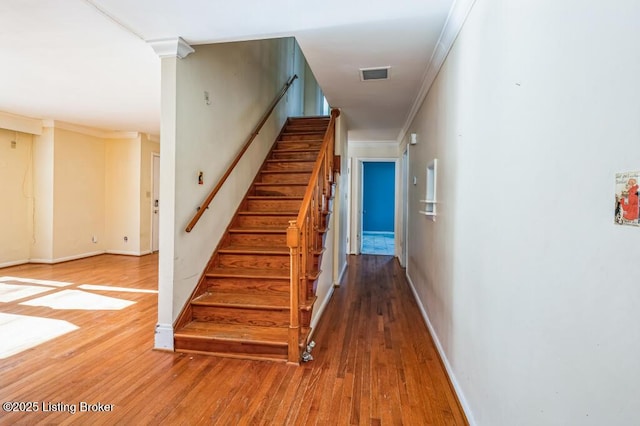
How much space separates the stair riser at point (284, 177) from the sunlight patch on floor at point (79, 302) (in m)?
2.12

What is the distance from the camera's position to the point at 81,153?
19.3 ft

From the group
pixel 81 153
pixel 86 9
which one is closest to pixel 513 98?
pixel 86 9

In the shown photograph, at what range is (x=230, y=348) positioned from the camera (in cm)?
244

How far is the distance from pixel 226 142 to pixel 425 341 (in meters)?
2.64

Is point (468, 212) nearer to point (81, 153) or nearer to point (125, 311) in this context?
point (125, 311)

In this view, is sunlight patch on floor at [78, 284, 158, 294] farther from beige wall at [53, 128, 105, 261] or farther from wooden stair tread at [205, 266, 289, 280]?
beige wall at [53, 128, 105, 261]

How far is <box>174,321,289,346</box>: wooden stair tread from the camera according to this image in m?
2.41

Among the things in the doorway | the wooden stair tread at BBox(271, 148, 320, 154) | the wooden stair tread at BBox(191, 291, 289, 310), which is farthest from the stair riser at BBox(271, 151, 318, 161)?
the doorway

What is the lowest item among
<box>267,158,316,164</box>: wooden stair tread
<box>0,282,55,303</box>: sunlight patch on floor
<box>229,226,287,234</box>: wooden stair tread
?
<box>0,282,55,303</box>: sunlight patch on floor

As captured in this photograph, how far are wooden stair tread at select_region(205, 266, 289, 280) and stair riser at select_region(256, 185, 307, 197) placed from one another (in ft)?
3.99

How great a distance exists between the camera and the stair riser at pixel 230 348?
238 cm

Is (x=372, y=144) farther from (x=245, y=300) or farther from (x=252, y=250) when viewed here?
(x=245, y=300)

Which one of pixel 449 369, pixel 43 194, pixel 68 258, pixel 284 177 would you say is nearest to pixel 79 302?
pixel 284 177

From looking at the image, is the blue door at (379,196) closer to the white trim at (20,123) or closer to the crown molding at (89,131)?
the crown molding at (89,131)
